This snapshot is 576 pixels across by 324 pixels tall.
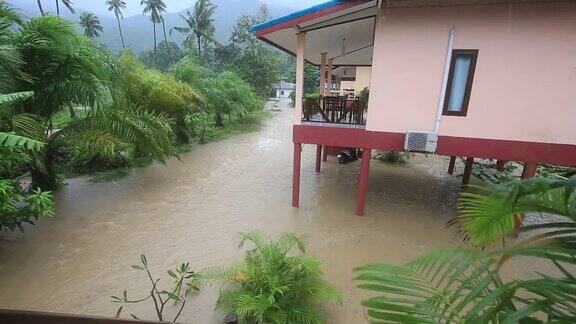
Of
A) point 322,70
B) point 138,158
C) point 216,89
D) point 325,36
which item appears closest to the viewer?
point 325,36

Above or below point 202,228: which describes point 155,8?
above

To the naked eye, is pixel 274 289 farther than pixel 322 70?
No

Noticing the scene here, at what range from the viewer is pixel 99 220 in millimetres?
7676

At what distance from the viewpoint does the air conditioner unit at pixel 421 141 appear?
21.9ft

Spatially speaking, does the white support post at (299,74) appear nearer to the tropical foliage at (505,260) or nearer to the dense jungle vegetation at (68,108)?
the dense jungle vegetation at (68,108)

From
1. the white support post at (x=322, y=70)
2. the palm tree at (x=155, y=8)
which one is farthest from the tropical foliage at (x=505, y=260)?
the palm tree at (x=155, y=8)

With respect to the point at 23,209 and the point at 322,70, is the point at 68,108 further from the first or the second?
the point at 322,70

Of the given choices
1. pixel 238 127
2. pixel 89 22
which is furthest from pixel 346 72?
pixel 89 22

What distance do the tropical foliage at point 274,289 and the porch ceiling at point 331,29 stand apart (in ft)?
15.8

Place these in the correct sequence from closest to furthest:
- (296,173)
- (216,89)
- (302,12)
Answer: (302,12) < (296,173) < (216,89)

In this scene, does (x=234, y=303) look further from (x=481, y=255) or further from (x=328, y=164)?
(x=328, y=164)

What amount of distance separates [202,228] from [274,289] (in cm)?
391

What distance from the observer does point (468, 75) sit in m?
6.40

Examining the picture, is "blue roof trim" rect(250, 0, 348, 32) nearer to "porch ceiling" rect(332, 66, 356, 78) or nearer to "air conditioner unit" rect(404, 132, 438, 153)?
"air conditioner unit" rect(404, 132, 438, 153)
